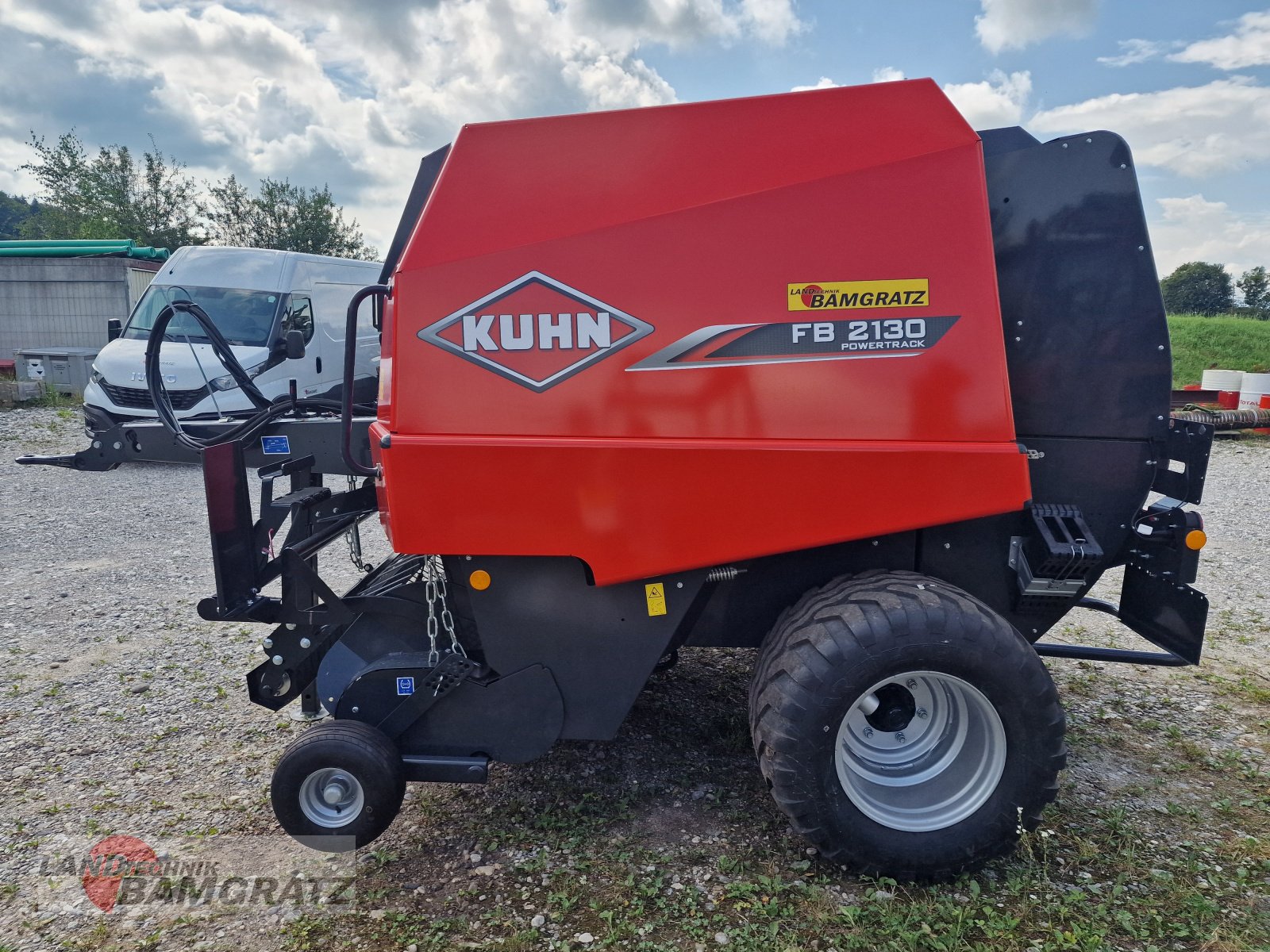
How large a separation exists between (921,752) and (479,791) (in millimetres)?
1653

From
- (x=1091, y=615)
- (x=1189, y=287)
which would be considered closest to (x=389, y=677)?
(x=1091, y=615)

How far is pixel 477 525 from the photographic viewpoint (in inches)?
97.7

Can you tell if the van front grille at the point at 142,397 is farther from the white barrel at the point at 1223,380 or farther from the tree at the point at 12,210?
the tree at the point at 12,210

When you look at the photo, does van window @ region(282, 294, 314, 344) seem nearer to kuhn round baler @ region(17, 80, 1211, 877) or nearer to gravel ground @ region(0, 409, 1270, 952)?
gravel ground @ region(0, 409, 1270, 952)

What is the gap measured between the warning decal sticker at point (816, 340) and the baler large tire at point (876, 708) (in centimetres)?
74

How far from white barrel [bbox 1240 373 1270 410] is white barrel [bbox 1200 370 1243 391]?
27.0 inches

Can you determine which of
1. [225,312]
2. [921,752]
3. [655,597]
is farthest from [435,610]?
[225,312]

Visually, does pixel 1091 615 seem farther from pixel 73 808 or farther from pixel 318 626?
pixel 73 808

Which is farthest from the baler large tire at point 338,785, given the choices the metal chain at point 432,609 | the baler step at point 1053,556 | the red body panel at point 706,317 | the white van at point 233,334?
the white van at point 233,334

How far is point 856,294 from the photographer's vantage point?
2.42m

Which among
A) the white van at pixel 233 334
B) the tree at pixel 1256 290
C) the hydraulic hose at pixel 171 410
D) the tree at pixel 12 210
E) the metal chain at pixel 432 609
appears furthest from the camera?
the tree at pixel 12 210

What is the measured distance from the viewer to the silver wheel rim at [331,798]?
2.58m

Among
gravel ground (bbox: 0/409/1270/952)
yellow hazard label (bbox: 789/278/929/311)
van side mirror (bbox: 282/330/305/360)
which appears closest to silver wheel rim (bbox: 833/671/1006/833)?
gravel ground (bbox: 0/409/1270/952)

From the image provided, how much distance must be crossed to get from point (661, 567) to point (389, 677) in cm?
102
